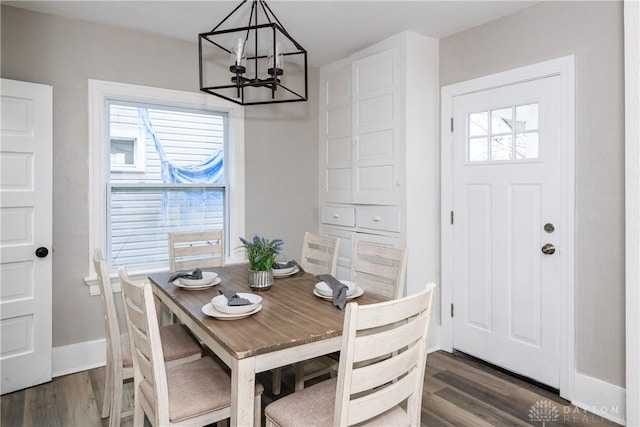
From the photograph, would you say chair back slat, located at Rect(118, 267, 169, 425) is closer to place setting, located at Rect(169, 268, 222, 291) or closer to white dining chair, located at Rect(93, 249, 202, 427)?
white dining chair, located at Rect(93, 249, 202, 427)

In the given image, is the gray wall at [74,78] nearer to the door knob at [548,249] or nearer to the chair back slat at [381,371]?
the chair back slat at [381,371]

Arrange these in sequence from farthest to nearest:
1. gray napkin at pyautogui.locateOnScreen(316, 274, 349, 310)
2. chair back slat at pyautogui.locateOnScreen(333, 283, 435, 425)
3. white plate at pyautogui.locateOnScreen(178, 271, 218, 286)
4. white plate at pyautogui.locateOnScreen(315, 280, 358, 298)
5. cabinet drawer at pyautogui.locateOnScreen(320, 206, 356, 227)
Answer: cabinet drawer at pyautogui.locateOnScreen(320, 206, 356, 227) < white plate at pyautogui.locateOnScreen(178, 271, 218, 286) < white plate at pyautogui.locateOnScreen(315, 280, 358, 298) < gray napkin at pyautogui.locateOnScreen(316, 274, 349, 310) < chair back slat at pyautogui.locateOnScreen(333, 283, 435, 425)

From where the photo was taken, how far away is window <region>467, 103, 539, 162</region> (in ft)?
8.94

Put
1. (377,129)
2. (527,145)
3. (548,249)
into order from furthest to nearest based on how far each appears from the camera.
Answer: (377,129)
(527,145)
(548,249)

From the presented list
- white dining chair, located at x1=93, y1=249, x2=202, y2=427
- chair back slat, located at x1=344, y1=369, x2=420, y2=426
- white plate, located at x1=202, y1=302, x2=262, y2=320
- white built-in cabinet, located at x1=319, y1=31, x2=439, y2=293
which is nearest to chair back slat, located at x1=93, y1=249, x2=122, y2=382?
white dining chair, located at x1=93, y1=249, x2=202, y2=427

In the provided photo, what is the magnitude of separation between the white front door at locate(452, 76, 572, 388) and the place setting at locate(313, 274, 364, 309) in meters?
1.36

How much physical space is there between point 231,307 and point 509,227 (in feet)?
6.88

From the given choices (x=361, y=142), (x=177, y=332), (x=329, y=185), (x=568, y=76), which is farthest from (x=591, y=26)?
(x=177, y=332)

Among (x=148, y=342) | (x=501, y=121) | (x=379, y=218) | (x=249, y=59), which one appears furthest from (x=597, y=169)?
(x=148, y=342)

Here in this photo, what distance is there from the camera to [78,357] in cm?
296

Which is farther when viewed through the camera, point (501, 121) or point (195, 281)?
point (501, 121)

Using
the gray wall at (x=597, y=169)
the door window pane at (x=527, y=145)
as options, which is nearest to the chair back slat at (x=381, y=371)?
the gray wall at (x=597, y=169)

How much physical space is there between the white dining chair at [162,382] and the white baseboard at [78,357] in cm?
153

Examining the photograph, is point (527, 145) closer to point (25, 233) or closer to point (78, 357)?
point (25, 233)
